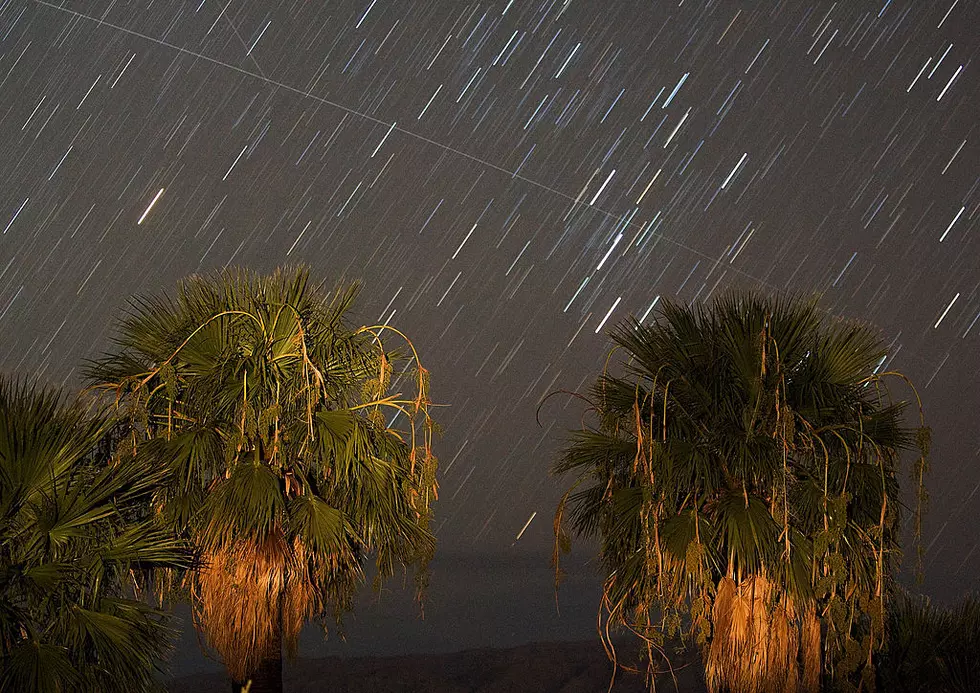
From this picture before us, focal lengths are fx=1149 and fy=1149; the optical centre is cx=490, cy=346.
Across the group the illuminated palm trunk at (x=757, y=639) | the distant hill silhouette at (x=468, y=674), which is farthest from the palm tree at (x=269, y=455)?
the distant hill silhouette at (x=468, y=674)

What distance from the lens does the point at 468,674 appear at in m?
72.9

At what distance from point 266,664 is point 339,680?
185 ft

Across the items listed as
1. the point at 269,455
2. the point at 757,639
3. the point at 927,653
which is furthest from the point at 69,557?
the point at 927,653

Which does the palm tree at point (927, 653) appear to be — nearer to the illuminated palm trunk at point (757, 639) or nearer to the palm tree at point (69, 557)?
the illuminated palm trunk at point (757, 639)

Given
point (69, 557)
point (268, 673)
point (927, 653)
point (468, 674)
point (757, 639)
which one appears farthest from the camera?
point (468, 674)

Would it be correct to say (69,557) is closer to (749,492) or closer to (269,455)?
(269,455)

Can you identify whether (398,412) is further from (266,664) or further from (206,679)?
(206,679)

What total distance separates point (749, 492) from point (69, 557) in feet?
25.1

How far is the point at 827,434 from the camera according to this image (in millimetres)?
14188

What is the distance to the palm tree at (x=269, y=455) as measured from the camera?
42.3ft

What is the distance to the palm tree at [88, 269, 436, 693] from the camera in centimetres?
1289

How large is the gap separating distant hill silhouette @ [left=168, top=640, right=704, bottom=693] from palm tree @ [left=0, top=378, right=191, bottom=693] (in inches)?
2061

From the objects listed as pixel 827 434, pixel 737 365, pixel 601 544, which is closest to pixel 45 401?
pixel 601 544

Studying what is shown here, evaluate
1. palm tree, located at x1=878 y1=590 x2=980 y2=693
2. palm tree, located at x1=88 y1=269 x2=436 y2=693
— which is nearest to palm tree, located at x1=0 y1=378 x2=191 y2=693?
palm tree, located at x1=88 y1=269 x2=436 y2=693
